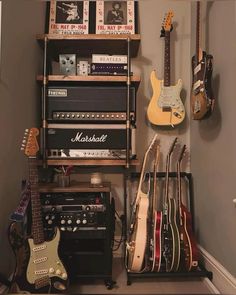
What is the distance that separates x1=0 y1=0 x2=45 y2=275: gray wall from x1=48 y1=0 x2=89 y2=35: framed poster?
144 mm

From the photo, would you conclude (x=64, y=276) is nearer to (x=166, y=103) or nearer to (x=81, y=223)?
(x=81, y=223)

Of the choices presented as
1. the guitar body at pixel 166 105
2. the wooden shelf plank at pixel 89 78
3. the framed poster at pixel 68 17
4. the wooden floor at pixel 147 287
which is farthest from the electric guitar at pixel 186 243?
the framed poster at pixel 68 17

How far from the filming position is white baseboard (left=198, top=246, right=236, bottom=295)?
148cm

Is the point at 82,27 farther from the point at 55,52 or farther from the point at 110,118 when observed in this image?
the point at 110,118

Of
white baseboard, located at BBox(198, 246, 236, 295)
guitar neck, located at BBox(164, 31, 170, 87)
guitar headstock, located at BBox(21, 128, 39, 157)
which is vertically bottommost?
white baseboard, located at BBox(198, 246, 236, 295)

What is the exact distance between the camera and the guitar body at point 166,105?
2.06 metres

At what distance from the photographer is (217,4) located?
173 centimetres

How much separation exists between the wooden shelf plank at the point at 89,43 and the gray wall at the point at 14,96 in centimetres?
15

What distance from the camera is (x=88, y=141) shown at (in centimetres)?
190

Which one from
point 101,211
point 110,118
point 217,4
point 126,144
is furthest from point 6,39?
point 217,4

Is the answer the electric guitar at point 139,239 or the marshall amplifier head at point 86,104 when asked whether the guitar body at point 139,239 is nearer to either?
the electric guitar at point 139,239

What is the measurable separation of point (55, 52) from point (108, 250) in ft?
4.95

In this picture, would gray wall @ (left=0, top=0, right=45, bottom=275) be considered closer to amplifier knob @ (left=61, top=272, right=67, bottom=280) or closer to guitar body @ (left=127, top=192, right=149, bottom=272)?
amplifier knob @ (left=61, top=272, right=67, bottom=280)

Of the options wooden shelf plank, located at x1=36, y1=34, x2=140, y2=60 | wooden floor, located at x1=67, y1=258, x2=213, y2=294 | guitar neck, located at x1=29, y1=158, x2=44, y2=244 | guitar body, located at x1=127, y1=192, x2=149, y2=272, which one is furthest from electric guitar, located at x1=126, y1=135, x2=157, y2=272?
wooden shelf plank, located at x1=36, y1=34, x2=140, y2=60
